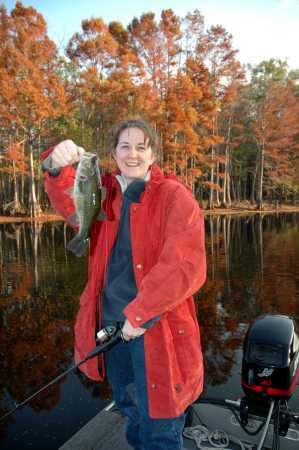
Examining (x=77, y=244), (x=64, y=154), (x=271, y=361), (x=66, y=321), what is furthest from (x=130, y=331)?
(x=66, y=321)

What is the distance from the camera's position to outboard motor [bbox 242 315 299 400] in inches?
102

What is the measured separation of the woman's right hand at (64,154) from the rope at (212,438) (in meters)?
2.25

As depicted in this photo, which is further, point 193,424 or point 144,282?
point 193,424

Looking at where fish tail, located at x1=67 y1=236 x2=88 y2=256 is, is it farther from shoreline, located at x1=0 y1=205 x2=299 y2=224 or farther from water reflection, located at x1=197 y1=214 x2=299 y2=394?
shoreline, located at x1=0 y1=205 x2=299 y2=224

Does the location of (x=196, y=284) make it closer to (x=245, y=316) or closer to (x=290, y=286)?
(x=245, y=316)

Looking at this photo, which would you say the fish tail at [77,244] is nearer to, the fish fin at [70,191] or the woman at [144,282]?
the woman at [144,282]

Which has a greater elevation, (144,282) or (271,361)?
(144,282)

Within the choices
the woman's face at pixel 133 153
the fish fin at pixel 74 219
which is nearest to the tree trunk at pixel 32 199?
the fish fin at pixel 74 219

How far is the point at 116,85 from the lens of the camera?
79.4 ft

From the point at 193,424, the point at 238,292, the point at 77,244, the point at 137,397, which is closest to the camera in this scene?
the point at 137,397

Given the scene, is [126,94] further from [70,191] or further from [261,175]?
[70,191]

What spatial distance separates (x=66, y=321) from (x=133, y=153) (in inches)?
178

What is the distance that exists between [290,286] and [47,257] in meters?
A: 7.20

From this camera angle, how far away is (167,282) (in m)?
1.73
